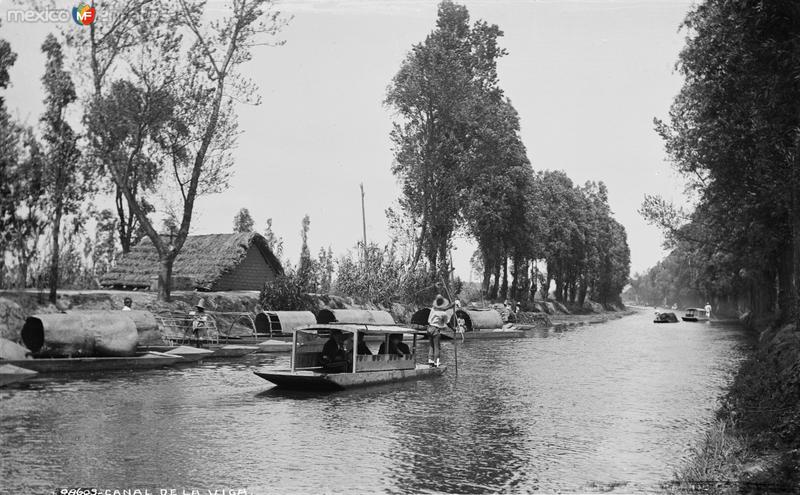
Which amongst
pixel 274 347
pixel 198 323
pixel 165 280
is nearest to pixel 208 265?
pixel 165 280

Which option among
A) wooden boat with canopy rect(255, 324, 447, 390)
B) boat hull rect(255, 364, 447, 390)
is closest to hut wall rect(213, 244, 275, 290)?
wooden boat with canopy rect(255, 324, 447, 390)

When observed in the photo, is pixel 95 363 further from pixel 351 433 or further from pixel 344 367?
pixel 351 433

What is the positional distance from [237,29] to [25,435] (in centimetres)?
2783

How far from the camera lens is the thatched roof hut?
3981 centimetres

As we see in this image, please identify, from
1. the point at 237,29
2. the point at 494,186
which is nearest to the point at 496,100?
the point at 494,186

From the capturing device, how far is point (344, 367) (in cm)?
2052

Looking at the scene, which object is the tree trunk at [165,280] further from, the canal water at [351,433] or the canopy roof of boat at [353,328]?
the canopy roof of boat at [353,328]

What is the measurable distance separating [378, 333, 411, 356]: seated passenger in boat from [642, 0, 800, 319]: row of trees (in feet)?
36.8

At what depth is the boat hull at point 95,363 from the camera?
20594 mm

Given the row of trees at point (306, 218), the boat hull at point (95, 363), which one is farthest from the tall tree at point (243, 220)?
the boat hull at point (95, 363)

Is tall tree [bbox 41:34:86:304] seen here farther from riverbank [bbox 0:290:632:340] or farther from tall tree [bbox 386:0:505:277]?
tall tree [bbox 386:0:505:277]

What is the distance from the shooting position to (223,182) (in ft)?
120

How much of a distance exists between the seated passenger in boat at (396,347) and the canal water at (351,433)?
1180 millimetres

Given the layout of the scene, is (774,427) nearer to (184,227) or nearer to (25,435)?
(25,435)
